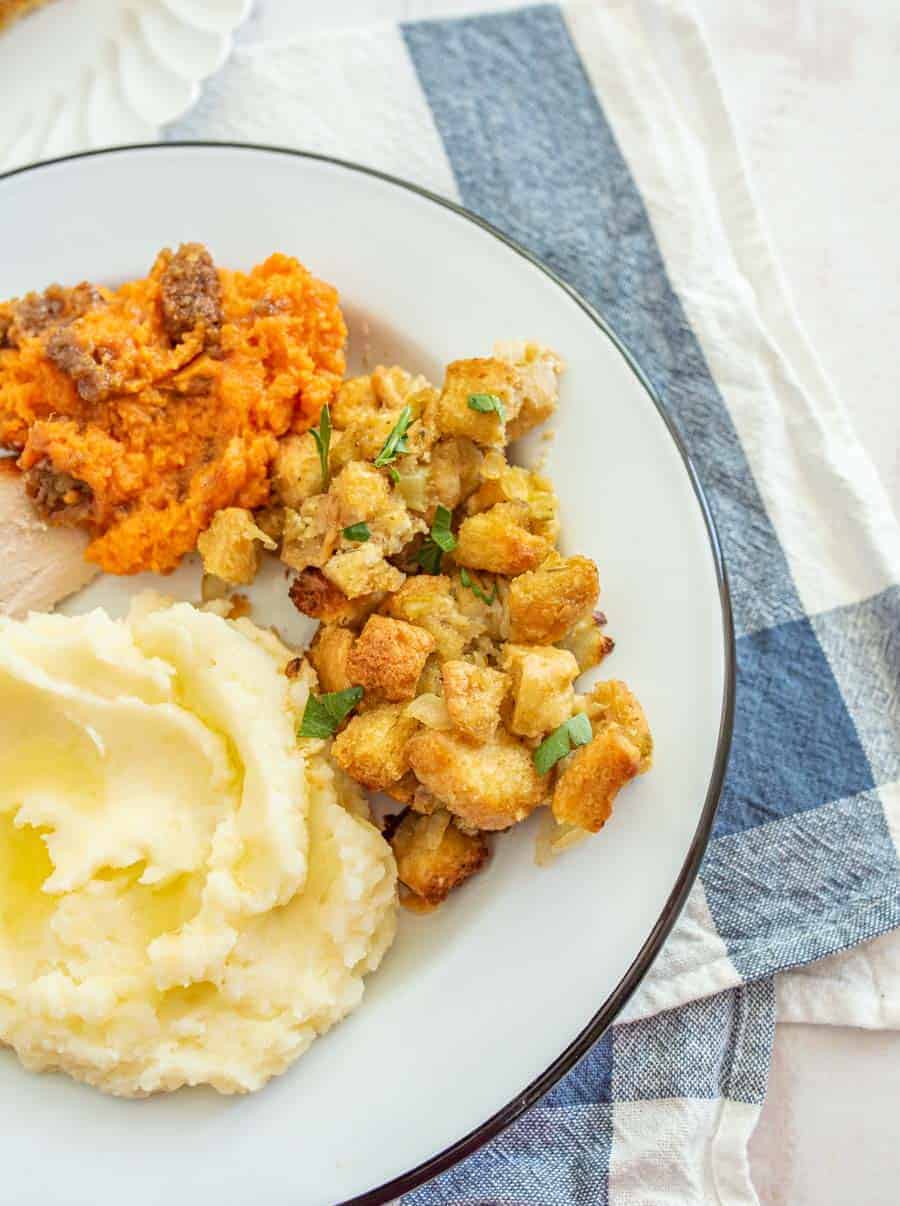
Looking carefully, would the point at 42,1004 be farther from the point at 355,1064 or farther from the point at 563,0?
the point at 563,0

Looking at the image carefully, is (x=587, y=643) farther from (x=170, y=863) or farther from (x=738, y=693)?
(x=170, y=863)

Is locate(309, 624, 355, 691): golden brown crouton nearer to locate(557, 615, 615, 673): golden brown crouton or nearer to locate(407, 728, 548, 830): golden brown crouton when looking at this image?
locate(407, 728, 548, 830): golden brown crouton

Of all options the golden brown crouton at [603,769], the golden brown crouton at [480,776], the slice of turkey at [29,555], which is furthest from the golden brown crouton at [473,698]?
the slice of turkey at [29,555]

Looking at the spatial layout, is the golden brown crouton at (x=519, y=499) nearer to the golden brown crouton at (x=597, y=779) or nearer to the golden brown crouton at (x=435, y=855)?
the golden brown crouton at (x=597, y=779)

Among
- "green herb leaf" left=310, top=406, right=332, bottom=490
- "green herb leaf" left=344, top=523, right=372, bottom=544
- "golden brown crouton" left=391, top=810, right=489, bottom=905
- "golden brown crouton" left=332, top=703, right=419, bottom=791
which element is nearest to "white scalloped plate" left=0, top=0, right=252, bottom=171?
"green herb leaf" left=310, top=406, right=332, bottom=490

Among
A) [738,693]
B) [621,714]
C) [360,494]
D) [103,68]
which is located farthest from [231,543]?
[103,68]

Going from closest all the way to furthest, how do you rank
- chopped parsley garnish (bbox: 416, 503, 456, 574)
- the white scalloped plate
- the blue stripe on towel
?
chopped parsley garnish (bbox: 416, 503, 456, 574) → the blue stripe on towel → the white scalloped plate
